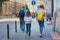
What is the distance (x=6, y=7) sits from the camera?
49531 mm

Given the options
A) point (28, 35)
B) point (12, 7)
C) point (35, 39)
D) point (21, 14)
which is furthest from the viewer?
point (12, 7)

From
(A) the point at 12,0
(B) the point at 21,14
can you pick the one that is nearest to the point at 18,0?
(A) the point at 12,0

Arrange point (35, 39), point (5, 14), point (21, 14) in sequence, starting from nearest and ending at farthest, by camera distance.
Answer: point (35, 39), point (21, 14), point (5, 14)

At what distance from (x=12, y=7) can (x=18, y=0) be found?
2.47m

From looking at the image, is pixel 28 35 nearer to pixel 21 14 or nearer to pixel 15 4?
pixel 21 14

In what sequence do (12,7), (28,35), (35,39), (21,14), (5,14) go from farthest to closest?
(12,7) → (5,14) → (21,14) → (28,35) → (35,39)

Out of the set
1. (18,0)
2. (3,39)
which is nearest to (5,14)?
(18,0)

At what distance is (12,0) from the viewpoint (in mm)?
51531

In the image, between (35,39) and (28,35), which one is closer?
(35,39)

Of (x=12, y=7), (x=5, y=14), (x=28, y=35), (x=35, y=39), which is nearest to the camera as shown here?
(x=35, y=39)

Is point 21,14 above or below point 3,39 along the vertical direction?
above

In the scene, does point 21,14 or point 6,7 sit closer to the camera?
point 21,14

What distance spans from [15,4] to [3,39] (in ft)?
124

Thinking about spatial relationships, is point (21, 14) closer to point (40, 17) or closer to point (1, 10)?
point (40, 17)
